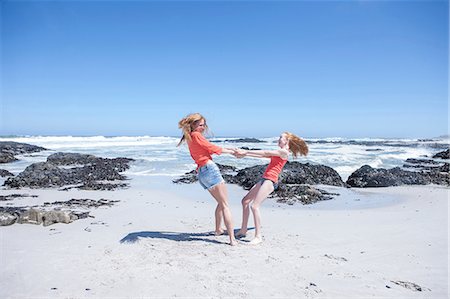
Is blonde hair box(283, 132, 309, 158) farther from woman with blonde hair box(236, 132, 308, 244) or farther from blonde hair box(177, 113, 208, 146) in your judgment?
blonde hair box(177, 113, 208, 146)

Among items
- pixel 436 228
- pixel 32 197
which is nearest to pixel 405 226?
pixel 436 228

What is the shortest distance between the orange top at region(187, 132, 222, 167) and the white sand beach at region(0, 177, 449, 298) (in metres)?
1.45

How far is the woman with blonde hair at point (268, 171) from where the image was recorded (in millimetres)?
5785

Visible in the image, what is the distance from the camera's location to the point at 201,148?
5.38 metres

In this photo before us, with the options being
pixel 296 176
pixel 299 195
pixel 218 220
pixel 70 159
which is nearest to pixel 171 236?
pixel 218 220

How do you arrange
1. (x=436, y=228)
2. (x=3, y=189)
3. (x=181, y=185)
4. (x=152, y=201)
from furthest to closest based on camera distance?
1. (x=181, y=185)
2. (x=3, y=189)
3. (x=152, y=201)
4. (x=436, y=228)

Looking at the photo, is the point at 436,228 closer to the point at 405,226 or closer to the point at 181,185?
the point at 405,226

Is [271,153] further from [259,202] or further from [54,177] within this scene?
[54,177]

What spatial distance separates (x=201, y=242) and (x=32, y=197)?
6.60 meters

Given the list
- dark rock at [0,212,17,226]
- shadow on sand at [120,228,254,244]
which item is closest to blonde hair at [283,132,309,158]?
shadow on sand at [120,228,254,244]

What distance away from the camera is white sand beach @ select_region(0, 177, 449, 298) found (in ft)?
12.8

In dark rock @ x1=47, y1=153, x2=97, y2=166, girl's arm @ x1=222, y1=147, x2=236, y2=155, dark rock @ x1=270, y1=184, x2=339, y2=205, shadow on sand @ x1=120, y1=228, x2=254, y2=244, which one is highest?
girl's arm @ x1=222, y1=147, x2=236, y2=155

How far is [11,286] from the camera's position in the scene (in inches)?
154

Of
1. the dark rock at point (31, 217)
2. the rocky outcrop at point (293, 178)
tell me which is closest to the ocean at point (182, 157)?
the rocky outcrop at point (293, 178)
